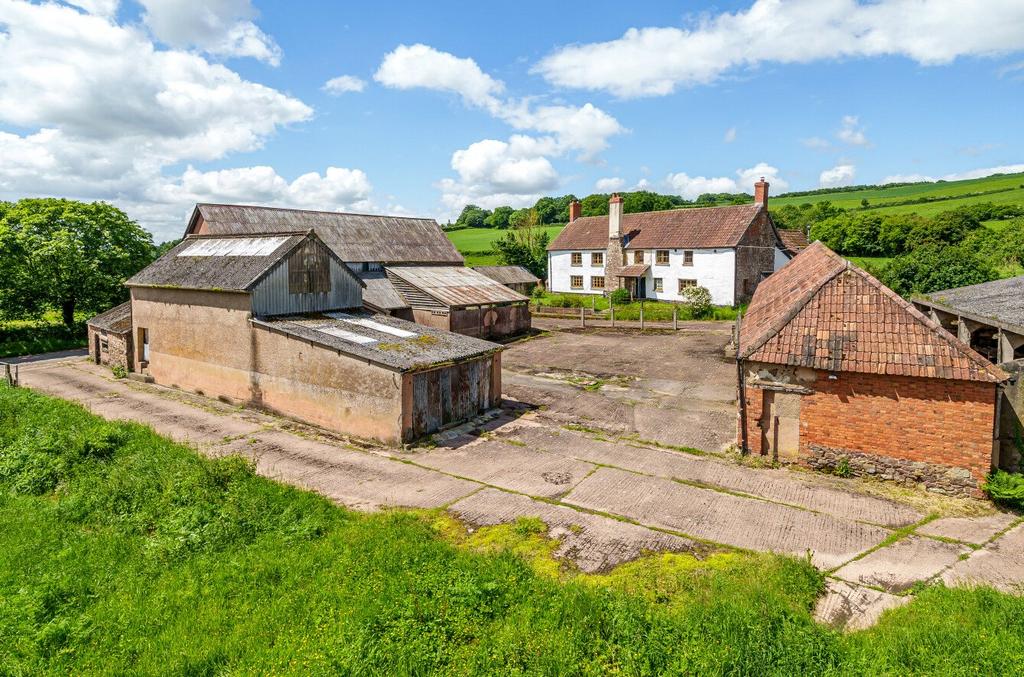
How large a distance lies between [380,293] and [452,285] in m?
4.08

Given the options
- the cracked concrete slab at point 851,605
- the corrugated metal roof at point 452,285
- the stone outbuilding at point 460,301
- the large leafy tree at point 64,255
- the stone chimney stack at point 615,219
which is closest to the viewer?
the cracked concrete slab at point 851,605

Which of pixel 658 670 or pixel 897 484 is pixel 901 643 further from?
pixel 897 484

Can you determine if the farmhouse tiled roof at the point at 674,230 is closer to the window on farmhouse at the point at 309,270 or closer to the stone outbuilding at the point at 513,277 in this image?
the stone outbuilding at the point at 513,277

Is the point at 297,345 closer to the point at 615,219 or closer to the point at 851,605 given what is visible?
the point at 851,605

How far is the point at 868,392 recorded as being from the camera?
Answer: 12.6 metres

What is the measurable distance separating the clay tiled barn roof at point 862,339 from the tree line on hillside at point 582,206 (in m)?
73.6

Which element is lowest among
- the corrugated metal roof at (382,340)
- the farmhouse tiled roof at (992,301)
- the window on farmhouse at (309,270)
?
the corrugated metal roof at (382,340)

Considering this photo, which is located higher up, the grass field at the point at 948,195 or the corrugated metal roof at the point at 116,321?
the grass field at the point at 948,195

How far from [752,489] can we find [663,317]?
2584cm

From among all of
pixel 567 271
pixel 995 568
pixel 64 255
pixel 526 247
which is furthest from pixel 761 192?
pixel 64 255

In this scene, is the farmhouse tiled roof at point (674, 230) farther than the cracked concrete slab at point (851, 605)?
Yes

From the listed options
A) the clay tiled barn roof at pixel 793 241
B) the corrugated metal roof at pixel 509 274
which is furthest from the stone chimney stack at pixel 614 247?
the clay tiled barn roof at pixel 793 241

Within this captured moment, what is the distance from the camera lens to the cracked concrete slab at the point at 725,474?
11.4 m

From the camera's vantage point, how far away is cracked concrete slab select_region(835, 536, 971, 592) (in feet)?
28.8
